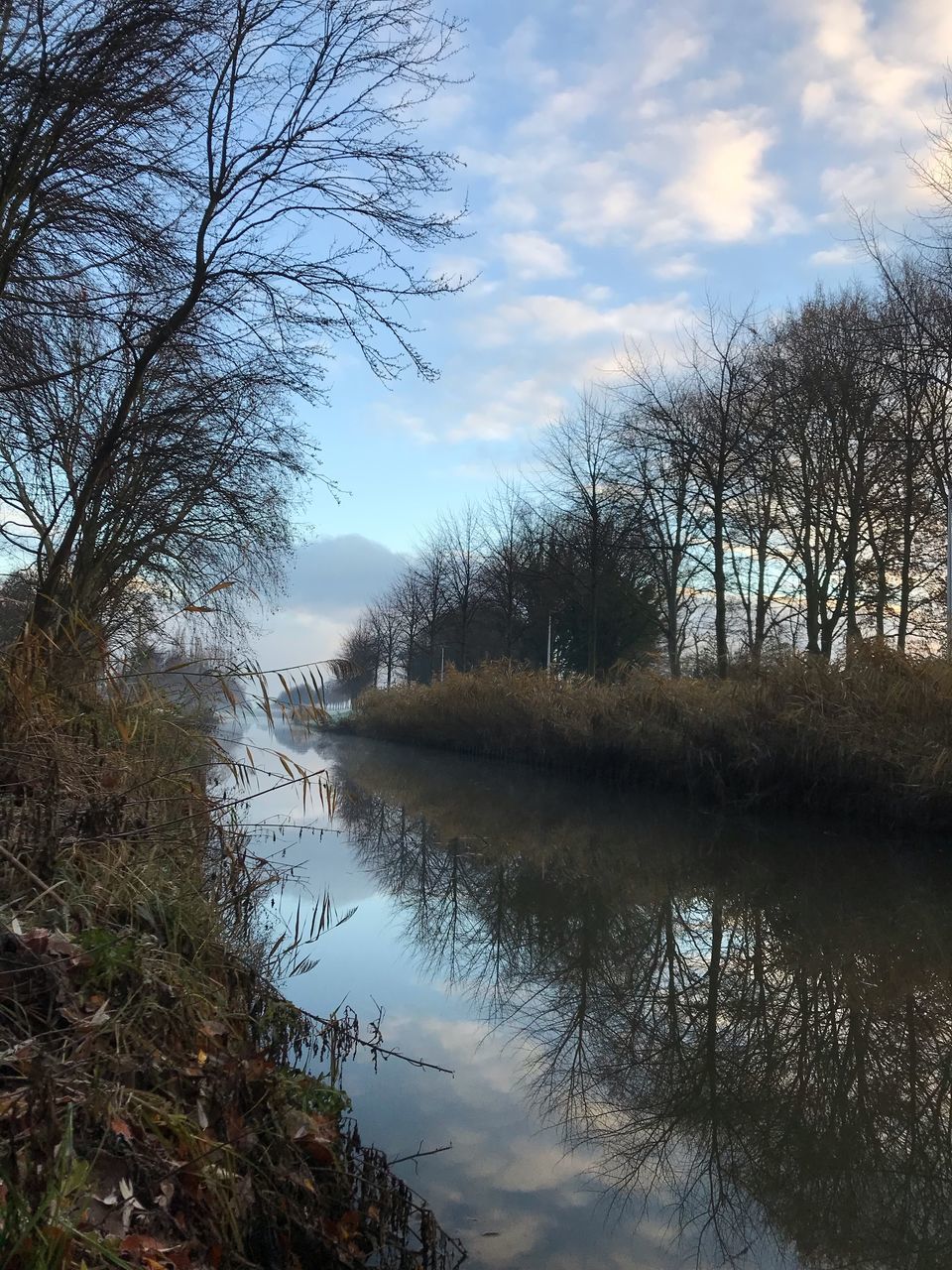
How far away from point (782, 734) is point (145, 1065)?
11402 mm

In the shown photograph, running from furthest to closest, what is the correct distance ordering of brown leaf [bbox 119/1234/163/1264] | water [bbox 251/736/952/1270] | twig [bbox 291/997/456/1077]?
twig [bbox 291/997/456/1077] → water [bbox 251/736/952/1270] → brown leaf [bbox 119/1234/163/1264]

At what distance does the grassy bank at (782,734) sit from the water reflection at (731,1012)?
133 centimetres

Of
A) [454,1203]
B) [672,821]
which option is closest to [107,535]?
[672,821]

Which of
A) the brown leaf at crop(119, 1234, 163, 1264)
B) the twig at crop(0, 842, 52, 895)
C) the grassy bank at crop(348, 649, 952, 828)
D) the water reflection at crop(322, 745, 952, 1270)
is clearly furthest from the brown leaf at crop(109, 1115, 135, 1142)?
the grassy bank at crop(348, 649, 952, 828)

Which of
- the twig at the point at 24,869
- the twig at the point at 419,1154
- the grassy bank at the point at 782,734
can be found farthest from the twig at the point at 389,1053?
the grassy bank at the point at 782,734

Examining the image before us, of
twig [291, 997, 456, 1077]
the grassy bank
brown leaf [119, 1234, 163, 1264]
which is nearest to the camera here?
brown leaf [119, 1234, 163, 1264]

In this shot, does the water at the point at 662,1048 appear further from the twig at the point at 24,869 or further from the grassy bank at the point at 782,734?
the twig at the point at 24,869

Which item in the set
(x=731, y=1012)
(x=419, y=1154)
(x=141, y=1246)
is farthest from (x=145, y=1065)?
(x=731, y=1012)

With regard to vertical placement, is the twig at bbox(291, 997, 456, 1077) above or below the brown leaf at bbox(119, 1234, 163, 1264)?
below

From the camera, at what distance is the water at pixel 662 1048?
3232mm

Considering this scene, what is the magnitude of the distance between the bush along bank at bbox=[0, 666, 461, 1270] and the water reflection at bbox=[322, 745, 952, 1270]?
100 centimetres

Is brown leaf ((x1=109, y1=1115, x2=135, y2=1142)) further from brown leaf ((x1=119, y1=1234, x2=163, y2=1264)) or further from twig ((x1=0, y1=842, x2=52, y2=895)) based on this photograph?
twig ((x1=0, y1=842, x2=52, y2=895))

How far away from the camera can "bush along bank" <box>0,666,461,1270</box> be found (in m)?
2.31

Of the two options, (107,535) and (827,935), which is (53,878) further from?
(107,535)
